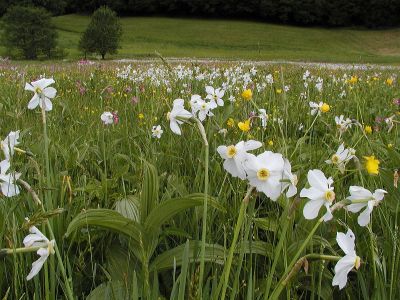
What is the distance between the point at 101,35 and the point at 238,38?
23556 mm

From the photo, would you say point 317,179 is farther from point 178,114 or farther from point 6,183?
point 6,183

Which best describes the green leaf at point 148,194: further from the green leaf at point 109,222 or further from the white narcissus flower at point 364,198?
the white narcissus flower at point 364,198

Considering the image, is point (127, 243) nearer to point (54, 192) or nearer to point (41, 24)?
point (54, 192)

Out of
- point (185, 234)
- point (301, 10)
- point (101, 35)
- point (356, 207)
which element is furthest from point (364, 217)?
point (301, 10)

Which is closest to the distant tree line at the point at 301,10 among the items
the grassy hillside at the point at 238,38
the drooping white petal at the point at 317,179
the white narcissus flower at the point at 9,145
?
the grassy hillside at the point at 238,38

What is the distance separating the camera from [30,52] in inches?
1495

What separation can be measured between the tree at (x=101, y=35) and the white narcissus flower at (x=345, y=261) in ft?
127

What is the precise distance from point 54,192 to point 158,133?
100 centimetres

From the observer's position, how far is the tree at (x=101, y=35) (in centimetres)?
3862

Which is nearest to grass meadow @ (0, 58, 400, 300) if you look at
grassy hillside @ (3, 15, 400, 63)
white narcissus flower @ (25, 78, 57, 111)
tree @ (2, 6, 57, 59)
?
white narcissus flower @ (25, 78, 57, 111)

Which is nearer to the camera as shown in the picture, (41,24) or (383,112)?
(383,112)

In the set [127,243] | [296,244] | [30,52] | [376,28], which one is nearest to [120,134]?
[127,243]

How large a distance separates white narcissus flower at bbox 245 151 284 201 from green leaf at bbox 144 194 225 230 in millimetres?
413

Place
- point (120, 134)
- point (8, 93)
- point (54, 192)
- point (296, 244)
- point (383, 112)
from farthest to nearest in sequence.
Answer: point (8, 93) < point (383, 112) < point (120, 134) < point (54, 192) < point (296, 244)
